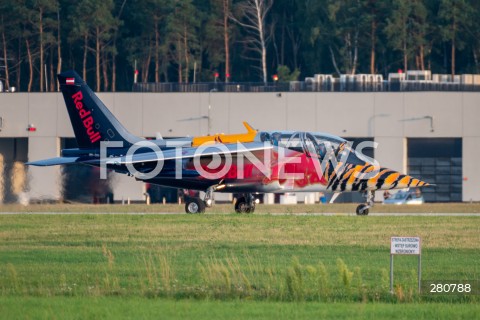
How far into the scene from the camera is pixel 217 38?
93.5 metres

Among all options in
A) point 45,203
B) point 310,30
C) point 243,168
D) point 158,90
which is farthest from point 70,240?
point 310,30

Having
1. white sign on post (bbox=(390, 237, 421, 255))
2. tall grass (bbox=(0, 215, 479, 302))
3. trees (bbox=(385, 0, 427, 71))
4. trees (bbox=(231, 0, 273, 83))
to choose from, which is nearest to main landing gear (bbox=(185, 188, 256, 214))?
tall grass (bbox=(0, 215, 479, 302))

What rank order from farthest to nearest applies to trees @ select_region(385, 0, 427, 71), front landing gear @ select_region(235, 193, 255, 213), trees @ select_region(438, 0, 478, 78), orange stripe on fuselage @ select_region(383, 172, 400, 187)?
trees @ select_region(438, 0, 478, 78) < trees @ select_region(385, 0, 427, 71) < front landing gear @ select_region(235, 193, 255, 213) < orange stripe on fuselage @ select_region(383, 172, 400, 187)

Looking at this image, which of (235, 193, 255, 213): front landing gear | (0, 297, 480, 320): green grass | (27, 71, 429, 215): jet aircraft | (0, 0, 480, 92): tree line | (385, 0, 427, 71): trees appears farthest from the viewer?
(0, 0, 480, 92): tree line

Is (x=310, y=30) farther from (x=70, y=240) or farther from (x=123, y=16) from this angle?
(x=70, y=240)

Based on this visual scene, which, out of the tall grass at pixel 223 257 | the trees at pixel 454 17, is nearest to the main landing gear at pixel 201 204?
the tall grass at pixel 223 257

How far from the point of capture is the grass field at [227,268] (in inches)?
688

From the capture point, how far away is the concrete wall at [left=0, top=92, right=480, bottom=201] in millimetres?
61875

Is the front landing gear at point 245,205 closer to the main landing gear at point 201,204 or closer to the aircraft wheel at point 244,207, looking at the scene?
the aircraft wheel at point 244,207

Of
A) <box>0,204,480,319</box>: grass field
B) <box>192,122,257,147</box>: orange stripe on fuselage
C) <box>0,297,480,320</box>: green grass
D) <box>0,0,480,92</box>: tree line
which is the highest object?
<box>0,0,480,92</box>: tree line

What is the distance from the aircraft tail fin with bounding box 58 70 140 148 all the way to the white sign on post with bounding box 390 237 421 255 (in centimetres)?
2290

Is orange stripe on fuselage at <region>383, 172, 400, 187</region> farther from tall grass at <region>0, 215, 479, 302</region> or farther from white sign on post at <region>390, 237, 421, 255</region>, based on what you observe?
white sign on post at <region>390, 237, 421, 255</region>

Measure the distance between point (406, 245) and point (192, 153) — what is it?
2017 centimetres

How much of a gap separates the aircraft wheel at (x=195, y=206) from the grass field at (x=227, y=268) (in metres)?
3.89
